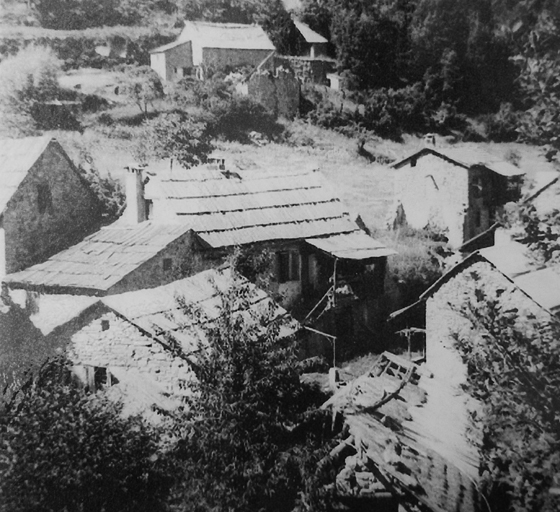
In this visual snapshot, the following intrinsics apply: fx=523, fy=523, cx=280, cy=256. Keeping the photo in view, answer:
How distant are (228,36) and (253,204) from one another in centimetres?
369

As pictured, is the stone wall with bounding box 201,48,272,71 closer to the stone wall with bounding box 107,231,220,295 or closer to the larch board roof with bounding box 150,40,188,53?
the larch board roof with bounding box 150,40,188,53

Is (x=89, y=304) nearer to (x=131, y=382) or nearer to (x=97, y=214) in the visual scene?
(x=131, y=382)

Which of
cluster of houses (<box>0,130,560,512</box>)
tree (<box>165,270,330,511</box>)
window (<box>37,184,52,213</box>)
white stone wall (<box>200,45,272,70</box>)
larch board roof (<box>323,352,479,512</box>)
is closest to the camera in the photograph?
tree (<box>165,270,330,511</box>)

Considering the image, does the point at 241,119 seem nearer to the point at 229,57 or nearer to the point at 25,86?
the point at 229,57

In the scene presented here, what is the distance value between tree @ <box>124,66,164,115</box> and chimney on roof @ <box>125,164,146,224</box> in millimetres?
2157

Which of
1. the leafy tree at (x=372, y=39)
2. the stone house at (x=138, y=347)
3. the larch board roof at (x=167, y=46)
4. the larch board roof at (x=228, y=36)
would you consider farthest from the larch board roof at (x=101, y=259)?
the leafy tree at (x=372, y=39)

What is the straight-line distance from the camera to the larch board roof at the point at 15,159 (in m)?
10.3

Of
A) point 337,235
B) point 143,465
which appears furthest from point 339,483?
point 337,235

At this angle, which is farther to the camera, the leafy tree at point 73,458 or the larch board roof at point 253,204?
the larch board roof at point 253,204

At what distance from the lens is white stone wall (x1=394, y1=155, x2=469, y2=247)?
40.1ft

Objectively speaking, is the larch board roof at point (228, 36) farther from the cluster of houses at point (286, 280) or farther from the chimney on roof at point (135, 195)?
the chimney on roof at point (135, 195)

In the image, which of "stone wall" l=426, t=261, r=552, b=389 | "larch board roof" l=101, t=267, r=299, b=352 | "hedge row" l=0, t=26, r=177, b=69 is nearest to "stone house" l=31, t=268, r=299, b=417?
"larch board roof" l=101, t=267, r=299, b=352

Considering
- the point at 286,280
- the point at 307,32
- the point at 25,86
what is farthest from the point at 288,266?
the point at 25,86

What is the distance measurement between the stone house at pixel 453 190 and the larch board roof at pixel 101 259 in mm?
5955
